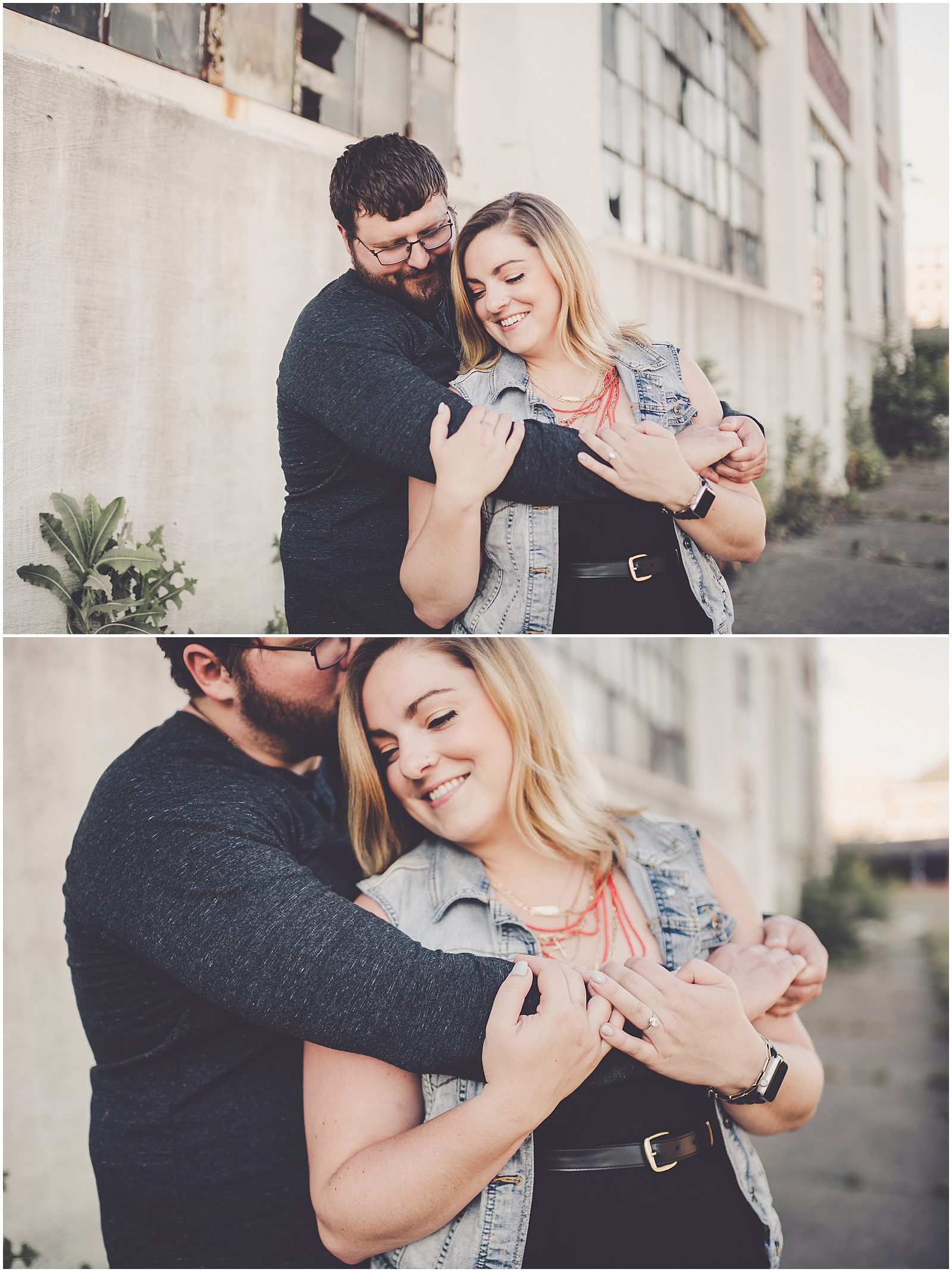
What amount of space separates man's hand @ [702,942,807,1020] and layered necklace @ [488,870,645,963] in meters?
0.18

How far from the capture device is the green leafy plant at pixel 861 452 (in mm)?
4738

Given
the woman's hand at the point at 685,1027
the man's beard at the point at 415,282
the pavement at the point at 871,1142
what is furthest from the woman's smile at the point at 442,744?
the pavement at the point at 871,1142

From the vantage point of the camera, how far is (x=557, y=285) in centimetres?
201

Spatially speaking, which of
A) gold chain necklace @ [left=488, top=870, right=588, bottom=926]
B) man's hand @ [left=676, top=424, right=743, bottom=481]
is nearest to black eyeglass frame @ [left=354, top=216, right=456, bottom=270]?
man's hand @ [left=676, top=424, right=743, bottom=481]

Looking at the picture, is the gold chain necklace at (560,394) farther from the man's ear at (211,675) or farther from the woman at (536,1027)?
the man's ear at (211,675)

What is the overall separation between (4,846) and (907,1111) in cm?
559

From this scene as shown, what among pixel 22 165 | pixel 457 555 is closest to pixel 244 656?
pixel 457 555

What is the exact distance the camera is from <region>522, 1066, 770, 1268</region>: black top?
66.3 inches

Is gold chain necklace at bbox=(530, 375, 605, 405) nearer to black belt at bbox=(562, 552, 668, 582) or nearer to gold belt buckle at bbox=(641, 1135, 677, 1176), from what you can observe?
black belt at bbox=(562, 552, 668, 582)

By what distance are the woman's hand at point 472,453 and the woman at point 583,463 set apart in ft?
0.14

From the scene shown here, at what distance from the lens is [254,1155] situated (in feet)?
5.80

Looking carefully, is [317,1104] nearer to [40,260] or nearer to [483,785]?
[483,785]

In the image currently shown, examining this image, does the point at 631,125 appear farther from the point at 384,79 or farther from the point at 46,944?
the point at 46,944

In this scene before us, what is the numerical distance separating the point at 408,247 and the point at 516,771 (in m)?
1.11
